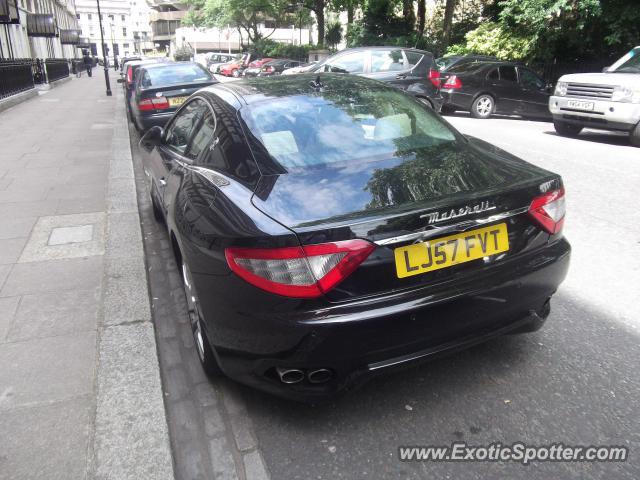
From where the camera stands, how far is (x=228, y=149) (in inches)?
115

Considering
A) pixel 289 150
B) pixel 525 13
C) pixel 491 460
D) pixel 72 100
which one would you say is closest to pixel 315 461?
pixel 491 460

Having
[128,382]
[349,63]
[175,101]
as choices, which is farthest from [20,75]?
[128,382]

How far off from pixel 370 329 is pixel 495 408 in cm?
93

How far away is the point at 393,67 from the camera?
12.0 metres

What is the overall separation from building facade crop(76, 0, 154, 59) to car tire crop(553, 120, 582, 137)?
117 m

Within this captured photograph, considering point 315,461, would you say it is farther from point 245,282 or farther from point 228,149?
point 228,149

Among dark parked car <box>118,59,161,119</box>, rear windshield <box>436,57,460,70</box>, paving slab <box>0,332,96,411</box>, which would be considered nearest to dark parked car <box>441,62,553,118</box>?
rear windshield <box>436,57,460,70</box>

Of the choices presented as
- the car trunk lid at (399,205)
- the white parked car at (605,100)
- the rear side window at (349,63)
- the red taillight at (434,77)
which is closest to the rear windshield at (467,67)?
the red taillight at (434,77)

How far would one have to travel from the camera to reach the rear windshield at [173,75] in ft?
33.2

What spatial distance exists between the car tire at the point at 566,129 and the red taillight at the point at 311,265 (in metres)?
10.6

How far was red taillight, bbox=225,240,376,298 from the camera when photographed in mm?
2115

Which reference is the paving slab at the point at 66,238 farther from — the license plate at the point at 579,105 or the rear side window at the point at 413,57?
the license plate at the point at 579,105

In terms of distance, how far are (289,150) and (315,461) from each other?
156 centimetres

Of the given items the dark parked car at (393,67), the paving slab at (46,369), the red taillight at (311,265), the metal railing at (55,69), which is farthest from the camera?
the metal railing at (55,69)
